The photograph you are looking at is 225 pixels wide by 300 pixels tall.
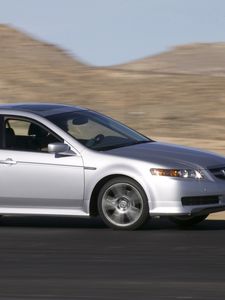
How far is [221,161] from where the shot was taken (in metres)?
14.4

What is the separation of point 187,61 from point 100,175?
38.5 m

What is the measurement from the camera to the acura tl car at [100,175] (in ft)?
45.6

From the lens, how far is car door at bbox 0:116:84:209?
14219mm

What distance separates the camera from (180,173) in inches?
547

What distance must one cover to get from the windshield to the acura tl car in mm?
17

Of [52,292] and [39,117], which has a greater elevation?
[39,117]

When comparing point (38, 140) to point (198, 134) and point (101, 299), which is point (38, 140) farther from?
point (198, 134)

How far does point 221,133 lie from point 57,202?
59.0 ft

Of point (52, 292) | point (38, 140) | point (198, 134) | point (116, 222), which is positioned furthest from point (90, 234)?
point (198, 134)

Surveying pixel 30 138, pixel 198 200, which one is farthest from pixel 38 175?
pixel 198 200

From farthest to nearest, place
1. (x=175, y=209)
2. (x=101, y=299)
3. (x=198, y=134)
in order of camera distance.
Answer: (x=198, y=134) → (x=175, y=209) → (x=101, y=299)

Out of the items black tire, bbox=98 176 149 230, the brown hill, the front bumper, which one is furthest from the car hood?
the brown hill

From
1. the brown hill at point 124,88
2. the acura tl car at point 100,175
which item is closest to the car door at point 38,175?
the acura tl car at point 100,175

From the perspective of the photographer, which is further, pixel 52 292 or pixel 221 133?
pixel 221 133
